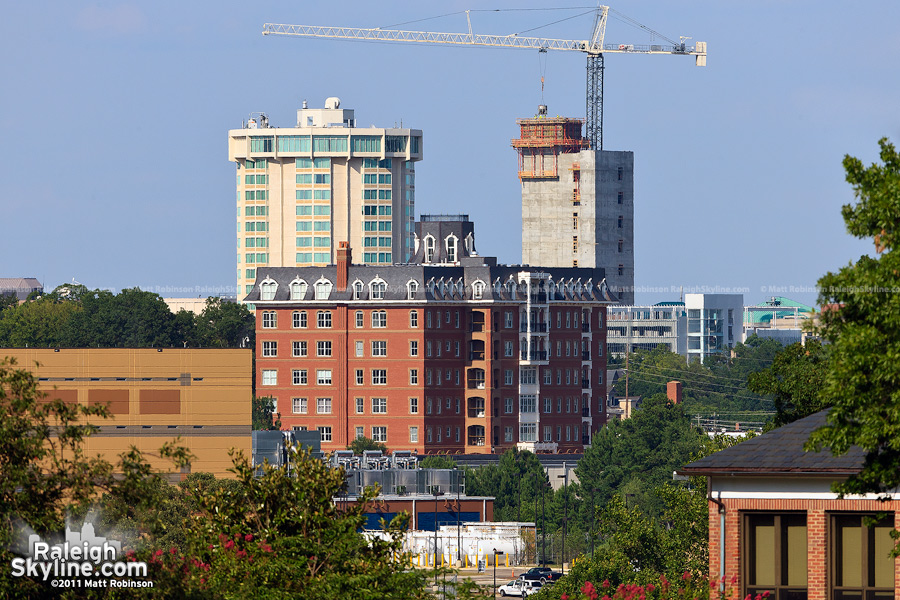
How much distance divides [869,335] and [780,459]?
37.5 feet

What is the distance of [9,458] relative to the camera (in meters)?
29.8

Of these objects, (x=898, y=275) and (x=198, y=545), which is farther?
(x=198, y=545)

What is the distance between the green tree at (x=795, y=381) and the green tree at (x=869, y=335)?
92.9 feet

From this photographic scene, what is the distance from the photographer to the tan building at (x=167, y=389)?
17225 cm

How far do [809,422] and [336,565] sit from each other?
11.8 metres

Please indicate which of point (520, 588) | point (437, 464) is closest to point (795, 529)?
point (520, 588)

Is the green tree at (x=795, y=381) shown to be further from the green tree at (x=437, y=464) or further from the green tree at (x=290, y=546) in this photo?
the green tree at (x=437, y=464)

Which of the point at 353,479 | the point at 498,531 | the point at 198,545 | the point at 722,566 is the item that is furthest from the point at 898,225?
the point at 353,479

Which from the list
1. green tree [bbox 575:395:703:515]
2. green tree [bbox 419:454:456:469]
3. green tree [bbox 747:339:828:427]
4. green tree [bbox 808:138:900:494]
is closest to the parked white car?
green tree [bbox 575:395:703:515]

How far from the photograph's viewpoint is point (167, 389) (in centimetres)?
17425

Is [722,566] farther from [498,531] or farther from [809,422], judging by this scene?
[498,531]

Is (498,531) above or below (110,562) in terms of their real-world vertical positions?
below

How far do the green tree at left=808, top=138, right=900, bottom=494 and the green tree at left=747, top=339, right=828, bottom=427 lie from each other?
28313mm

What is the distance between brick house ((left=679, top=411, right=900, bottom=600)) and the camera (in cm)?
3778
